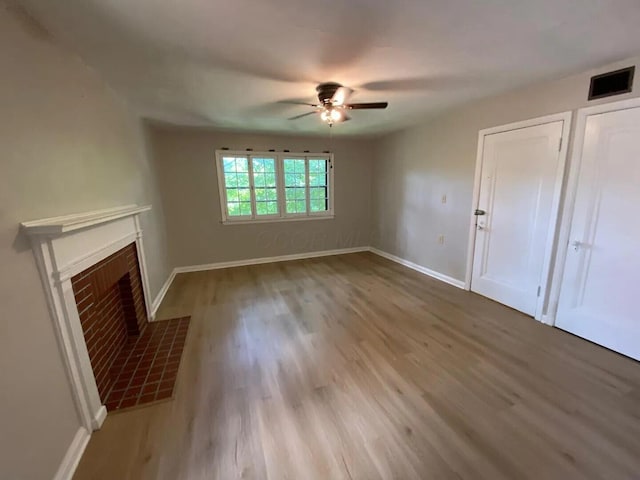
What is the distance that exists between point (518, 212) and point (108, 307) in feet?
13.5

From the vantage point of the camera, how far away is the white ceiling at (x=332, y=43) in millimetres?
1423

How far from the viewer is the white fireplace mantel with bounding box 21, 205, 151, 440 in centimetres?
133

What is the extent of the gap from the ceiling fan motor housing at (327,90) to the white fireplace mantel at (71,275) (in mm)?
2038

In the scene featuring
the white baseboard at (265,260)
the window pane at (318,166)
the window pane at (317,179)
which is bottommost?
the white baseboard at (265,260)

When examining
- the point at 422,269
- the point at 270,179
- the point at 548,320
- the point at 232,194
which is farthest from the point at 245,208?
the point at 548,320

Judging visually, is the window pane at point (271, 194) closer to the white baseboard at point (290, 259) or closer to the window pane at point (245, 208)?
the window pane at point (245, 208)

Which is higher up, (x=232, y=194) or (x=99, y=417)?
(x=232, y=194)

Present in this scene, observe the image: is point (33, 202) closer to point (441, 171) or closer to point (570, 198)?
point (570, 198)

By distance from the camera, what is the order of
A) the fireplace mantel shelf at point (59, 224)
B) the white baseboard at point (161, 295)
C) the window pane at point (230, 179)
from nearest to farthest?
the fireplace mantel shelf at point (59, 224) < the white baseboard at point (161, 295) < the window pane at point (230, 179)

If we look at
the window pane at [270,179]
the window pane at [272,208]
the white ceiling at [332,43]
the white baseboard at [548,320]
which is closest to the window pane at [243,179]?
the window pane at [270,179]

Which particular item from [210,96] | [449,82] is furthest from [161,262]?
[449,82]

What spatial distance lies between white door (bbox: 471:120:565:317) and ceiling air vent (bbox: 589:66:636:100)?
11.5 inches

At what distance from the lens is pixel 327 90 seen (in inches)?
97.6

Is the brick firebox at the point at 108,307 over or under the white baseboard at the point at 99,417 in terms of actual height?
over
